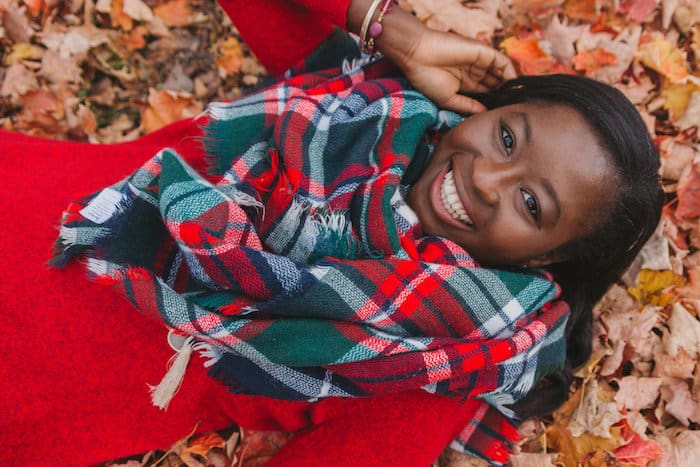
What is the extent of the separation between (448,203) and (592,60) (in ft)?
4.41

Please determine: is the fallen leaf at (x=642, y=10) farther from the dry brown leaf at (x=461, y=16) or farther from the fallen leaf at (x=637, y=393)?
the fallen leaf at (x=637, y=393)

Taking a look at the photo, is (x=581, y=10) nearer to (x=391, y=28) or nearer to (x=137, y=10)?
(x=391, y=28)

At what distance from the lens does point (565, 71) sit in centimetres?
247

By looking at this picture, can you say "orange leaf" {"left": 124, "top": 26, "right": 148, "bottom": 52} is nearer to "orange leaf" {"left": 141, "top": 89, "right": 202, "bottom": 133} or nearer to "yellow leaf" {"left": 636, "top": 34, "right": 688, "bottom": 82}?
"orange leaf" {"left": 141, "top": 89, "right": 202, "bottom": 133}

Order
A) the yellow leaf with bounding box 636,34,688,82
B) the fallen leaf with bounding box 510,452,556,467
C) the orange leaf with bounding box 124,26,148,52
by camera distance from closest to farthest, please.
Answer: the fallen leaf with bounding box 510,452,556,467, the yellow leaf with bounding box 636,34,688,82, the orange leaf with bounding box 124,26,148,52

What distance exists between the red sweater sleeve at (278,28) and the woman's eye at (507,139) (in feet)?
2.77

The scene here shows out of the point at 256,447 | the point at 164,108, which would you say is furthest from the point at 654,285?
the point at 164,108

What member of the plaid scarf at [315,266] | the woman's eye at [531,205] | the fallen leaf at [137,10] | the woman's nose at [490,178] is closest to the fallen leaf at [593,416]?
the plaid scarf at [315,266]

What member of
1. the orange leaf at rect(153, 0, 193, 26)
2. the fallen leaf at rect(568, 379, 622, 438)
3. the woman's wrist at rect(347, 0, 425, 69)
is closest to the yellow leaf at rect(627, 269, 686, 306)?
the fallen leaf at rect(568, 379, 622, 438)

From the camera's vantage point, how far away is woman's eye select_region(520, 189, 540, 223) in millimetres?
1676

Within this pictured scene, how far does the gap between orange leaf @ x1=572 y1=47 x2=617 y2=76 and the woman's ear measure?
1.15 m

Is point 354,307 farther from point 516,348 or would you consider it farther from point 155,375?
point 155,375

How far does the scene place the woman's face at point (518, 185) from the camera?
1632mm

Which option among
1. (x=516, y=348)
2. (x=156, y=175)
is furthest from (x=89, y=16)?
(x=516, y=348)
